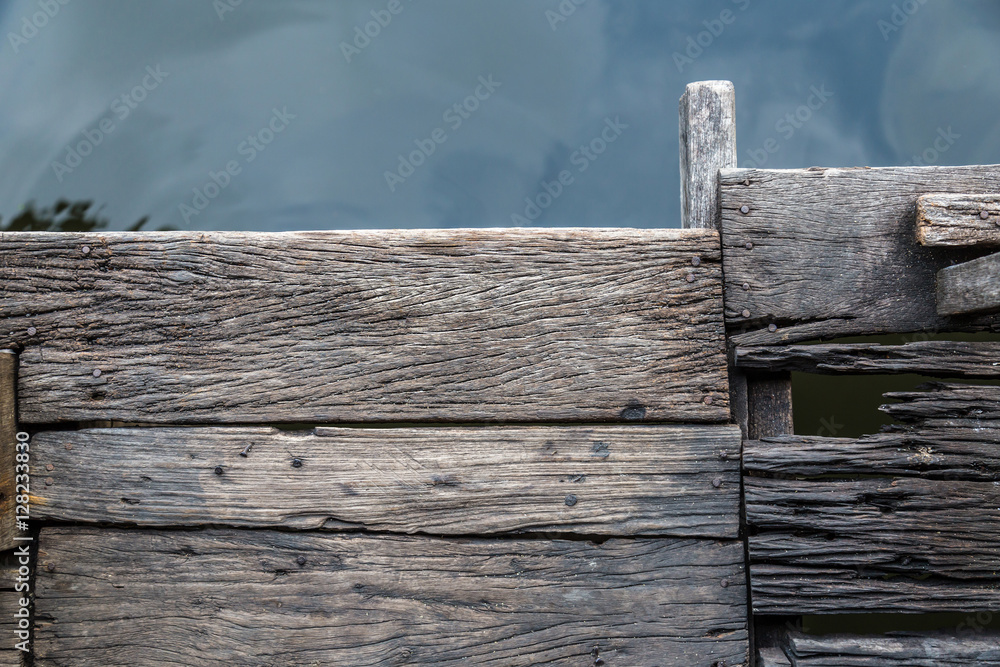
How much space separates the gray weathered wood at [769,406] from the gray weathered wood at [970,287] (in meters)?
0.49

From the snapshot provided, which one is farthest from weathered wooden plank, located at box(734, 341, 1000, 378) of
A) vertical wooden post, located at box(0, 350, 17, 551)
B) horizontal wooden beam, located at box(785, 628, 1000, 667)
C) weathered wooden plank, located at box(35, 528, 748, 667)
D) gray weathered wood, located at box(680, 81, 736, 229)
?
vertical wooden post, located at box(0, 350, 17, 551)

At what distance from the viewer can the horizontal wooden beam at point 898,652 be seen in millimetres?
1588

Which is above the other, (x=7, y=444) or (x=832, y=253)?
(x=832, y=253)

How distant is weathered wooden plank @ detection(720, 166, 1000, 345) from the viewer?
168 centimetres

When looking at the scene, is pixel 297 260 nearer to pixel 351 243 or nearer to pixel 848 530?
pixel 351 243

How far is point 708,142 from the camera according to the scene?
1.77m

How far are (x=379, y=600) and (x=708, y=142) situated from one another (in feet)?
5.87

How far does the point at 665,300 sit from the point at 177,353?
1551 mm

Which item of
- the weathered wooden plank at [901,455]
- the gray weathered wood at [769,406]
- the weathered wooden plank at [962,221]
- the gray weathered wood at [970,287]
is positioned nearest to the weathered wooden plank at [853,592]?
the weathered wooden plank at [901,455]

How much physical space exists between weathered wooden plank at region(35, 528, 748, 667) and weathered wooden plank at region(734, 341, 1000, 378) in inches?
23.4

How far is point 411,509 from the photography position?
170 cm

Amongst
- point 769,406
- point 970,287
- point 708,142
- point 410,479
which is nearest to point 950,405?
point 970,287

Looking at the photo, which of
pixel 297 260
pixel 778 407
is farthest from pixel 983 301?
pixel 297 260

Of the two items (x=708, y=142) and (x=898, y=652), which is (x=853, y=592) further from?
(x=708, y=142)
